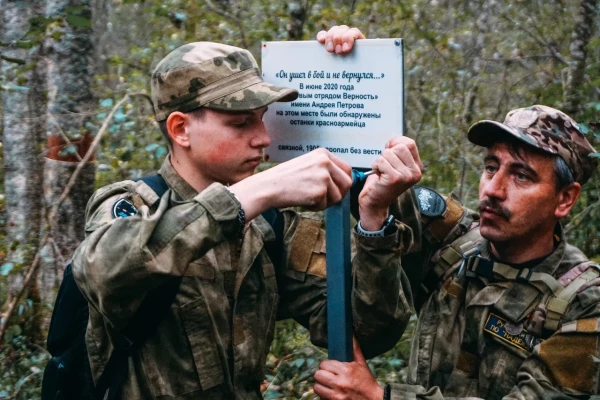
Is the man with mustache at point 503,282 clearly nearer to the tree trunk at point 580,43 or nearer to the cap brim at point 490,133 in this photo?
the cap brim at point 490,133

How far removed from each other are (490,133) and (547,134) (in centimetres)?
24

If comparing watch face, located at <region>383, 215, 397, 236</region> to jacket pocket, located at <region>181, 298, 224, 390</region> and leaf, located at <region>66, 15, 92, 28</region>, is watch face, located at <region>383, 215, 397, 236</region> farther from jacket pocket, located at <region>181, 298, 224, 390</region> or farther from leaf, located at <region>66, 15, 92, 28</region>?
leaf, located at <region>66, 15, 92, 28</region>

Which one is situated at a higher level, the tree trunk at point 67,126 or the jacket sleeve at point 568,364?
the tree trunk at point 67,126

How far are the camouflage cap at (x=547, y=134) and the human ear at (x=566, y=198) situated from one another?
5 cm

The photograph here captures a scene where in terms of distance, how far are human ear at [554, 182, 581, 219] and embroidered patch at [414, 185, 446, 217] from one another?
0.49 metres

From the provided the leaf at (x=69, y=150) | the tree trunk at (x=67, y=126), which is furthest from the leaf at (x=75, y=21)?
the tree trunk at (x=67, y=126)

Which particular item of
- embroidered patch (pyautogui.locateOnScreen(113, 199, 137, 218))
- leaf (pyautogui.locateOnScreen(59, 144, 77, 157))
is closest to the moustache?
embroidered patch (pyautogui.locateOnScreen(113, 199, 137, 218))

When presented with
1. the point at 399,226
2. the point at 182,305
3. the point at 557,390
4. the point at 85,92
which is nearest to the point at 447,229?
the point at 399,226

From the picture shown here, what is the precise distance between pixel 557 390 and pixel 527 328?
0.26 m

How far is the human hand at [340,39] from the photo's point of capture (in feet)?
8.57

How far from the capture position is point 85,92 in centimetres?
526

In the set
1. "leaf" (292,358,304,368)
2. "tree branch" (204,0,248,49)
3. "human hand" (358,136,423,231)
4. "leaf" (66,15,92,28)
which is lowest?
"leaf" (292,358,304,368)

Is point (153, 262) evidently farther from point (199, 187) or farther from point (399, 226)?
point (399, 226)

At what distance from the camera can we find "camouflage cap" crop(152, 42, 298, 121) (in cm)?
253
